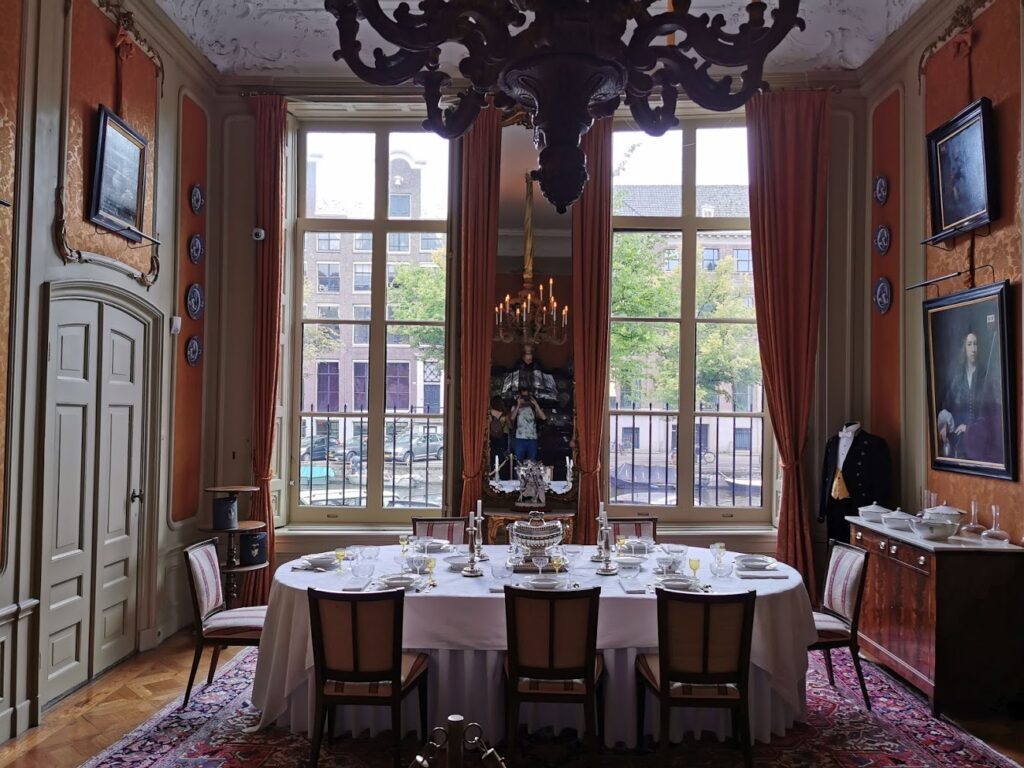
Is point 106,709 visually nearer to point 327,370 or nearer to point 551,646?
point 551,646

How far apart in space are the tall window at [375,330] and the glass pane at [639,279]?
1433 millimetres

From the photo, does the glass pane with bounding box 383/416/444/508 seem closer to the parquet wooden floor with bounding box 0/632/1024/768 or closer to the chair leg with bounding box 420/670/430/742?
the parquet wooden floor with bounding box 0/632/1024/768

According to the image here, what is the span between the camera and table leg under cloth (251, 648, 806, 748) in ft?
12.1

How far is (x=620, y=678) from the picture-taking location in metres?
3.70

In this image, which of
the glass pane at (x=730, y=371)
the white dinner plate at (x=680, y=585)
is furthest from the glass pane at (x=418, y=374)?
the white dinner plate at (x=680, y=585)

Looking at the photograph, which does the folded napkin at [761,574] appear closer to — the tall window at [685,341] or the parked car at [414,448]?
the tall window at [685,341]

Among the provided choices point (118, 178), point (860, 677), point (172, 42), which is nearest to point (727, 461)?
point (860, 677)

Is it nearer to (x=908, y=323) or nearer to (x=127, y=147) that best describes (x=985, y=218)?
(x=908, y=323)

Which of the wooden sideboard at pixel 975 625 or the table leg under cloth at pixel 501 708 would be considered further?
the wooden sideboard at pixel 975 625

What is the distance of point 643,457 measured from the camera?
21.0 ft

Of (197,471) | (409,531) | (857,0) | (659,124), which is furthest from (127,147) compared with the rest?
(857,0)

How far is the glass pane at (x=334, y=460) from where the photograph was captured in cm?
648

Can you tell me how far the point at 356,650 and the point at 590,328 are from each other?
3.35 meters

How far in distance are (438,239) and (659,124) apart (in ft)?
14.1
